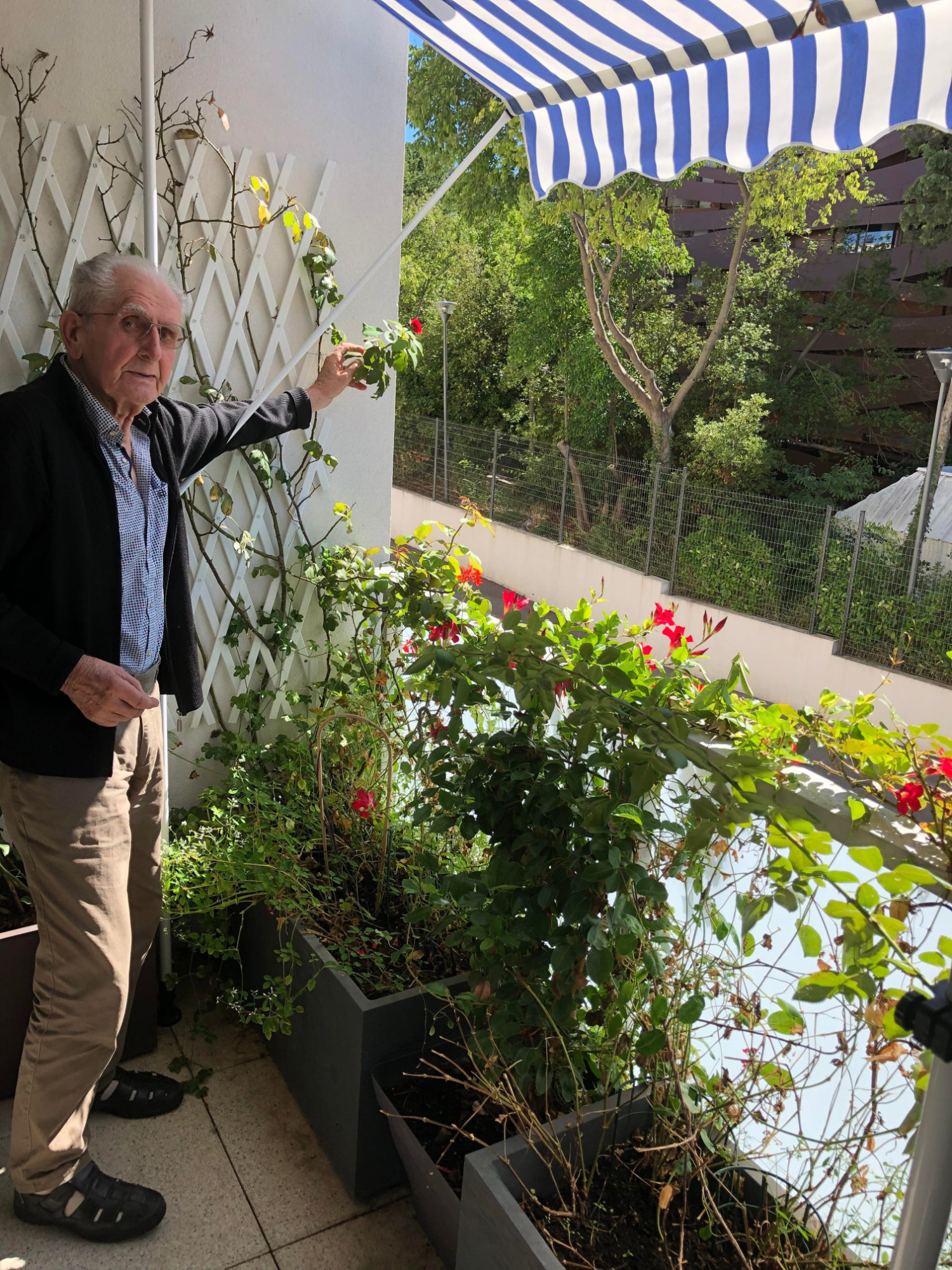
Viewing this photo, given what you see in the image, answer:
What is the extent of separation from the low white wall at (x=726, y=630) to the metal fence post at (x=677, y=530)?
128mm

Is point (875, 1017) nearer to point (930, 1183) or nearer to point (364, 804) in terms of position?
point (930, 1183)

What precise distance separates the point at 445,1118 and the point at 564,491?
1077 centimetres

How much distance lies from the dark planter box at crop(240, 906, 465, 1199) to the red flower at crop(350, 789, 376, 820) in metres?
0.35

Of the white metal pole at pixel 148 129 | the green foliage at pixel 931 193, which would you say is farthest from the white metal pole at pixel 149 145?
the green foliage at pixel 931 193

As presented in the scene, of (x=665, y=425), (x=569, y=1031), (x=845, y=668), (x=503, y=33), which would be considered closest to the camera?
(x=569, y=1031)

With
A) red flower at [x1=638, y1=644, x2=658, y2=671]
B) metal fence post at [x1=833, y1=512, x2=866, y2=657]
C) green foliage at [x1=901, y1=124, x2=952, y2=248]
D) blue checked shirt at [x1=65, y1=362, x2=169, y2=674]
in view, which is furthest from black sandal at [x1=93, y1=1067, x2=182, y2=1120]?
green foliage at [x1=901, y1=124, x2=952, y2=248]

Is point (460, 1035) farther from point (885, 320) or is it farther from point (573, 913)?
point (885, 320)

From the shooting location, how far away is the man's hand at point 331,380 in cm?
244

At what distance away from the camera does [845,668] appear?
973 centimetres

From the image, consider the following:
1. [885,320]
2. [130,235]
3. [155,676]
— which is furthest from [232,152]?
[885,320]

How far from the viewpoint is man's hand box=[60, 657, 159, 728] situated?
1.67 metres

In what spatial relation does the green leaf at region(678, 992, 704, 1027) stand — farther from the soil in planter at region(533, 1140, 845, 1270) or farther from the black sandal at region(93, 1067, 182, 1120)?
the black sandal at region(93, 1067, 182, 1120)

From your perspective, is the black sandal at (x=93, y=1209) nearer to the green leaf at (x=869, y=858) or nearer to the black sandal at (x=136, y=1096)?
the black sandal at (x=136, y=1096)

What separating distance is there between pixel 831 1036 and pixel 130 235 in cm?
227
